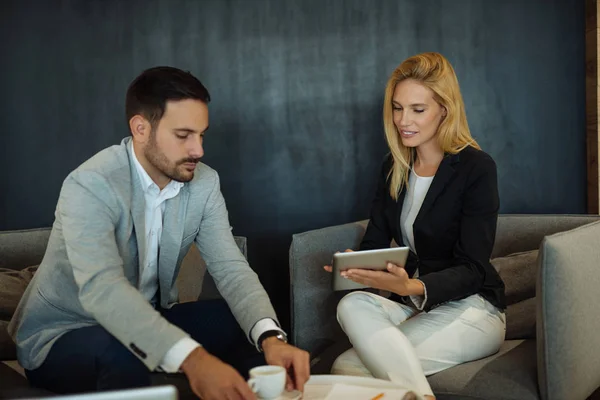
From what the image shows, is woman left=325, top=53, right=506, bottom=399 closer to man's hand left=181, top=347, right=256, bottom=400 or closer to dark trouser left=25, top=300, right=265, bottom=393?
dark trouser left=25, top=300, right=265, bottom=393

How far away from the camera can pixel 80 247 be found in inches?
66.2

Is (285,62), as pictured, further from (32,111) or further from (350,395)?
(350,395)

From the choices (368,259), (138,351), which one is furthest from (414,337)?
(138,351)

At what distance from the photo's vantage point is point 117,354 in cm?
165

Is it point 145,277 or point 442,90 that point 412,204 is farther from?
point 145,277

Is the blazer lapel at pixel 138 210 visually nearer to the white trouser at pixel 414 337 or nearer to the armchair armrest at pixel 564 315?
the white trouser at pixel 414 337

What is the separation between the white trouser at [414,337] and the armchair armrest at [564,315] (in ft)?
0.76

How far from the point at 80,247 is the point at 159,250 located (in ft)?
1.06

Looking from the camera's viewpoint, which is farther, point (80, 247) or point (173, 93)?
point (173, 93)

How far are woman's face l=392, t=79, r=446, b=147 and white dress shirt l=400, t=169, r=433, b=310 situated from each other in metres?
0.13

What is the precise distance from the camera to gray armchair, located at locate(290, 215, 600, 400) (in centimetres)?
187

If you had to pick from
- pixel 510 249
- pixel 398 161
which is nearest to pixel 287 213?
pixel 398 161

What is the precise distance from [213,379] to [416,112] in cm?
126

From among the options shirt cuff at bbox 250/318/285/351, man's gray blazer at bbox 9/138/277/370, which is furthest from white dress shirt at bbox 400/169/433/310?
shirt cuff at bbox 250/318/285/351
